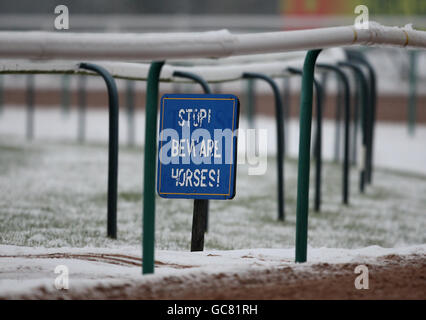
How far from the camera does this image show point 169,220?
3.04 metres

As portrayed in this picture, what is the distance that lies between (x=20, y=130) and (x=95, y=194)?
4706 millimetres

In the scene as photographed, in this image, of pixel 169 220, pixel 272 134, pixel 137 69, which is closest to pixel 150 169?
pixel 137 69

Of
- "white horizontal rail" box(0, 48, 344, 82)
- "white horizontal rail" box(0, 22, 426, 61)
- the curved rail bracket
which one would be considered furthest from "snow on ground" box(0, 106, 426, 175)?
"white horizontal rail" box(0, 22, 426, 61)

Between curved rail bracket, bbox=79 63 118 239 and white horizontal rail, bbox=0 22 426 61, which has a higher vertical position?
white horizontal rail, bbox=0 22 426 61

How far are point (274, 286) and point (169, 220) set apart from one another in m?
1.58

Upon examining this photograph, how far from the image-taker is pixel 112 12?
15.7 m

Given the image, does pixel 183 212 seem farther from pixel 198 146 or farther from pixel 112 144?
pixel 198 146

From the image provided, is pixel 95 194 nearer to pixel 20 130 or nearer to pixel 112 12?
pixel 20 130

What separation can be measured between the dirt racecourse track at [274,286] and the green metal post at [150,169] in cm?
7

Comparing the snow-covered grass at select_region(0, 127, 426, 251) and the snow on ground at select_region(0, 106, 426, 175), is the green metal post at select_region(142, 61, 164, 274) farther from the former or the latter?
the snow on ground at select_region(0, 106, 426, 175)

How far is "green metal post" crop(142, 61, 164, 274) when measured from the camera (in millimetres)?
1505

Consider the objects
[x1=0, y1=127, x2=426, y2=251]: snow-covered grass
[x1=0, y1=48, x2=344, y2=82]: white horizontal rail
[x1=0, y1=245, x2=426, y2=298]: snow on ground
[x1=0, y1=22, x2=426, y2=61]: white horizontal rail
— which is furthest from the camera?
[x1=0, y1=127, x2=426, y2=251]: snow-covered grass

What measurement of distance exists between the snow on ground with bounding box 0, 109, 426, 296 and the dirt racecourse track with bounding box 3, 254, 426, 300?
0.06 m

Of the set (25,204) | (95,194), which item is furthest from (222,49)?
(95,194)
